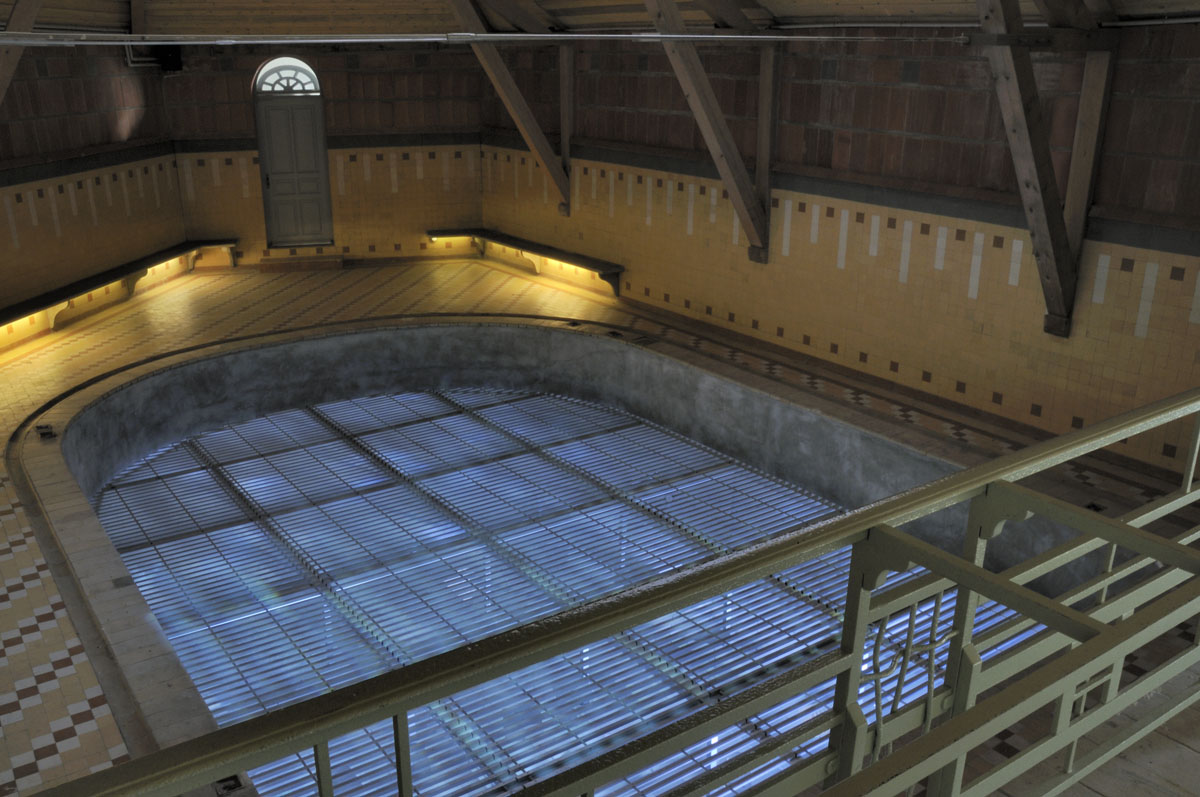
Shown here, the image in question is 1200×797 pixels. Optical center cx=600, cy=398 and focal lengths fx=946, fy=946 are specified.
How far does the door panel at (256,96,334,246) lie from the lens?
522 inches

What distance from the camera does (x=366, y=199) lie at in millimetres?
13852

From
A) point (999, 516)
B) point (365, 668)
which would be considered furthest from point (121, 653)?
point (999, 516)

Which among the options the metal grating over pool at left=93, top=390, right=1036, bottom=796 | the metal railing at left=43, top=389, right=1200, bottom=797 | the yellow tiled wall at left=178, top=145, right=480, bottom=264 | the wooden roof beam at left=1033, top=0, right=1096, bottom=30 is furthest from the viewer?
the yellow tiled wall at left=178, top=145, right=480, bottom=264

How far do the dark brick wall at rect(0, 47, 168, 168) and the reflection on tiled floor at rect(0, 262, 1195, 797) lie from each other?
6.46 feet

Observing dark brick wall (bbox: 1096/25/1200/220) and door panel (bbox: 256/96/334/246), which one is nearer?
dark brick wall (bbox: 1096/25/1200/220)

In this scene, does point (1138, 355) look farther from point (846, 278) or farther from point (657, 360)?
point (657, 360)

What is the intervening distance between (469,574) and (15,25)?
219 inches

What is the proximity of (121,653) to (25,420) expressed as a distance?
411 cm

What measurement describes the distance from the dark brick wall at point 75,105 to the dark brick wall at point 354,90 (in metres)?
0.44

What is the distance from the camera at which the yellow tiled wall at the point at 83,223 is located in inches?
404

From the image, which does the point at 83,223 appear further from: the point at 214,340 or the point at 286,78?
the point at 286,78

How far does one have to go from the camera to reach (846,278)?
944 cm

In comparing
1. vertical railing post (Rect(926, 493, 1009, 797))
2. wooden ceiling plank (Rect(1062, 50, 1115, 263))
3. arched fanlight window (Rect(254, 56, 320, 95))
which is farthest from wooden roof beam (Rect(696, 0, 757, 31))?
vertical railing post (Rect(926, 493, 1009, 797))

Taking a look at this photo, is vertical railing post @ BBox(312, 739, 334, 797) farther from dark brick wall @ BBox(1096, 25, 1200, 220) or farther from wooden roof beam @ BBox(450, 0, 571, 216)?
wooden roof beam @ BBox(450, 0, 571, 216)
